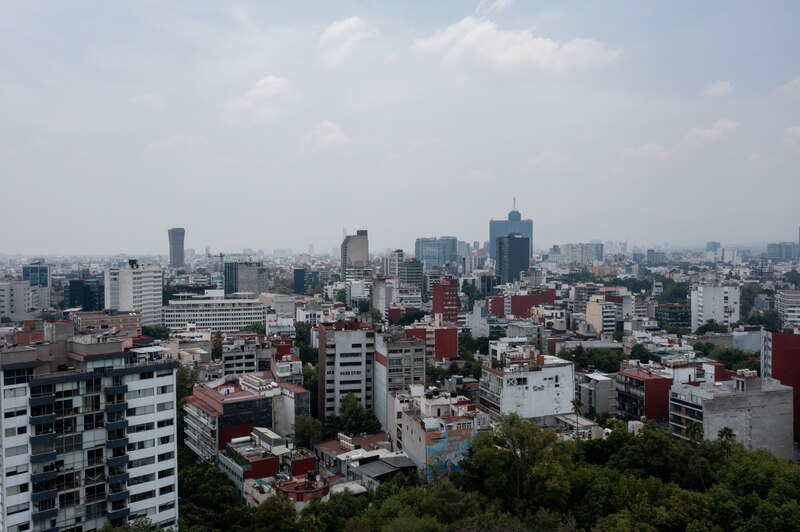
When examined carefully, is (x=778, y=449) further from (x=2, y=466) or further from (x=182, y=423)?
(x=2, y=466)

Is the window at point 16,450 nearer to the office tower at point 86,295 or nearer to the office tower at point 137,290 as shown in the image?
the office tower at point 137,290

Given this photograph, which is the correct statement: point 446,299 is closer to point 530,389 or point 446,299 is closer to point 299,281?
point 530,389

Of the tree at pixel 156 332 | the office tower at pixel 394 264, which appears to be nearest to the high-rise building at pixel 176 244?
the office tower at pixel 394 264

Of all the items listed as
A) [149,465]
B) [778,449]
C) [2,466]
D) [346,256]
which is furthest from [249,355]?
[346,256]

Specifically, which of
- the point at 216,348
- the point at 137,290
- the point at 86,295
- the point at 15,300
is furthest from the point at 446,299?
the point at 15,300

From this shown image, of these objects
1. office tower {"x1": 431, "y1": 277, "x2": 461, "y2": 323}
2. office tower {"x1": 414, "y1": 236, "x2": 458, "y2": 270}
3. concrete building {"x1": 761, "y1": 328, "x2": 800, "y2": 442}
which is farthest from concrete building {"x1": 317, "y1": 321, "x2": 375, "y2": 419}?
office tower {"x1": 414, "y1": 236, "x2": 458, "y2": 270}
